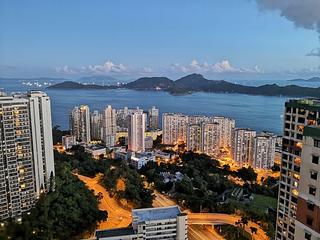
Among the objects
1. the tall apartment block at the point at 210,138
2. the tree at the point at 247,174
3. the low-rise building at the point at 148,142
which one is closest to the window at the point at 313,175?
the tree at the point at 247,174

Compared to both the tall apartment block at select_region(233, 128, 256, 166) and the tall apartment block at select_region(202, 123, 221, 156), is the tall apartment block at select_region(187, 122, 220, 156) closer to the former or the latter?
the tall apartment block at select_region(202, 123, 221, 156)

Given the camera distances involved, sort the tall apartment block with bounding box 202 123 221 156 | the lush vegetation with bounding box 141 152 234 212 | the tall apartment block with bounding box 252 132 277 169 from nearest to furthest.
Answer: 1. the lush vegetation with bounding box 141 152 234 212
2. the tall apartment block with bounding box 252 132 277 169
3. the tall apartment block with bounding box 202 123 221 156

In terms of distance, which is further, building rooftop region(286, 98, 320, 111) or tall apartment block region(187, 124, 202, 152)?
tall apartment block region(187, 124, 202, 152)

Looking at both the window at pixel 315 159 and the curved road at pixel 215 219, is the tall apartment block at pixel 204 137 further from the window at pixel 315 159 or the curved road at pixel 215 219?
the window at pixel 315 159

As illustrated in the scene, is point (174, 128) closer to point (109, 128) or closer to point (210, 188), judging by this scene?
point (109, 128)

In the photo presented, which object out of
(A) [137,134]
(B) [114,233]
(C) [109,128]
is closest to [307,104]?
(B) [114,233]

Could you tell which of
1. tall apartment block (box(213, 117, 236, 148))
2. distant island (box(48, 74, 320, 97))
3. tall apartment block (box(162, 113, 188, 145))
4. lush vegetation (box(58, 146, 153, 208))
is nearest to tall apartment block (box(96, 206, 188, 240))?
lush vegetation (box(58, 146, 153, 208))
